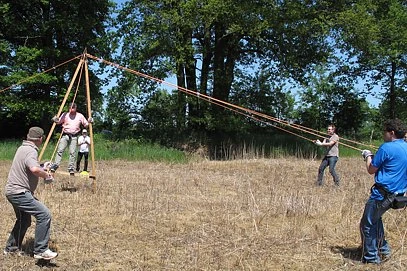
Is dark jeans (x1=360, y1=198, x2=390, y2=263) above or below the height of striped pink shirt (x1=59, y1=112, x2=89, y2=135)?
below

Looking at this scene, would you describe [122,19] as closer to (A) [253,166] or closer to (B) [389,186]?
(A) [253,166]

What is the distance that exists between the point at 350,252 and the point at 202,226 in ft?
6.99

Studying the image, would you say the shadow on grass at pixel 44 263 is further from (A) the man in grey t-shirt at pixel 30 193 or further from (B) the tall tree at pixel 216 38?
(B) the tall tree at pixel 216 38

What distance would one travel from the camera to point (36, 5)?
23.2 metres

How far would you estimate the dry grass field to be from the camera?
5.35 m

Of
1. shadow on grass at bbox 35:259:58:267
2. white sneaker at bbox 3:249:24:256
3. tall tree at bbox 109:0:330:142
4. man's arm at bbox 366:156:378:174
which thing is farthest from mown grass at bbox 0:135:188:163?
man's arm at bbox 366:156:378:174

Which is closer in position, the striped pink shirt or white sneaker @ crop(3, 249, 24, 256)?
white sneaker @ crop(3, 249, 24, 256)

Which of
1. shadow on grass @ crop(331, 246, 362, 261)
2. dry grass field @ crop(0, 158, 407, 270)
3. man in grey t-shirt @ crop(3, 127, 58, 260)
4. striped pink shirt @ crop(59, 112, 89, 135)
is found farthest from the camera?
striped pink shirt @ crop(59, 112, 89, 135)

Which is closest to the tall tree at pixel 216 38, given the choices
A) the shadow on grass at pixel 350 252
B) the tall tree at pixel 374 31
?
the tall tree at pixel 374 31

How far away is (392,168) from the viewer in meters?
Answer: 5.18

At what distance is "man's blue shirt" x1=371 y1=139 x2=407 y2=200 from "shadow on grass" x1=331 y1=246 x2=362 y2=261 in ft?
2.92

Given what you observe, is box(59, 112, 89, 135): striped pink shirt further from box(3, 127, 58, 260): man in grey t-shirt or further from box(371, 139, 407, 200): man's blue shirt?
box(371, 139, 407, 200): man's blue shirt

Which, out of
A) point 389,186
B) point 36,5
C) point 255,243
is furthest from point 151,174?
point 36,5

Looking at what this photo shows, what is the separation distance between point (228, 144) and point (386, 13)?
396 inches
